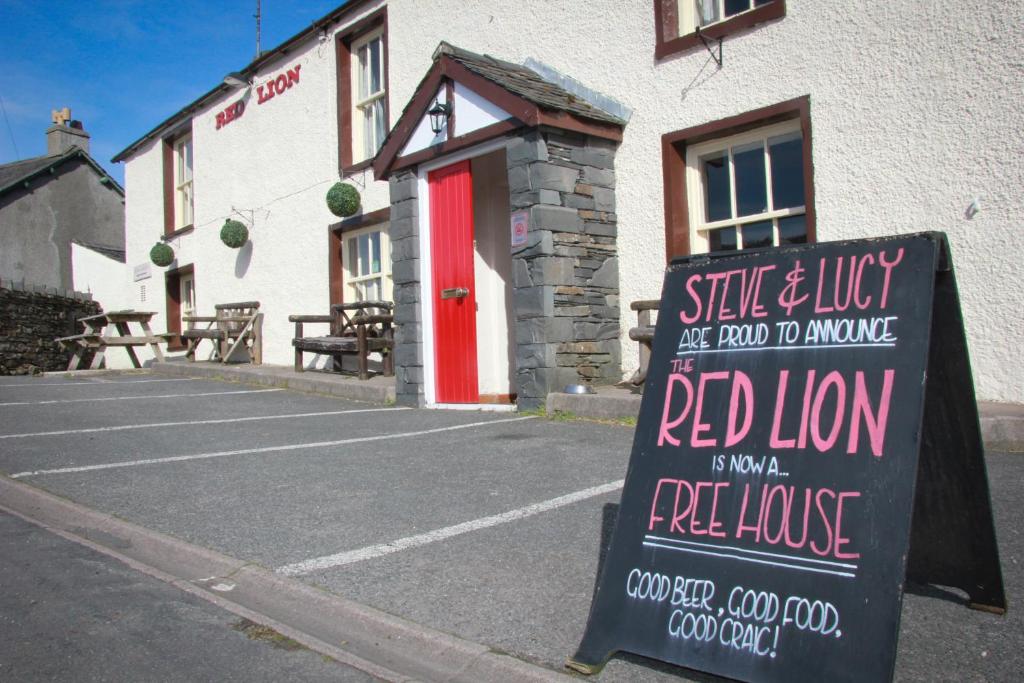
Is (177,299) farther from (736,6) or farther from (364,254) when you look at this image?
(736,6)

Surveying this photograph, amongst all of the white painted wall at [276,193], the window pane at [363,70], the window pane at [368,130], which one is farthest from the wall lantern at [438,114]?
the window pane at [363,70]

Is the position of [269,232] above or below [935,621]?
above

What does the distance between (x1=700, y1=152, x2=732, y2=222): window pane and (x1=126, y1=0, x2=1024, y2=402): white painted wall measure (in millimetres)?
444

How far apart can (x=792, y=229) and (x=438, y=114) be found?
Answer: 3769 mm

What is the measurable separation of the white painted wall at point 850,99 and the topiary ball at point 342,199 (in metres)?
0.24

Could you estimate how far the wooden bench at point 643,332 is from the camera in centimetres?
696

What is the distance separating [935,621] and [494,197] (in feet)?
24.3

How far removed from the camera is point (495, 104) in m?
7.81

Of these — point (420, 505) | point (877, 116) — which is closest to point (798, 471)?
point (420, 505)

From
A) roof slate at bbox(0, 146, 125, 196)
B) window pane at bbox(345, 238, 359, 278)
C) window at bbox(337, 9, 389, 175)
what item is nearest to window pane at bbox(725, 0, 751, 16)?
window at bbox(337, 9, 389, 175)

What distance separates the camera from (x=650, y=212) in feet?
26.2

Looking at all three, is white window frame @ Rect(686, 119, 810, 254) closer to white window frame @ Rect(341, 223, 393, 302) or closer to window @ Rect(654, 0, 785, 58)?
window @ Rect(654, 0, 785, 58)

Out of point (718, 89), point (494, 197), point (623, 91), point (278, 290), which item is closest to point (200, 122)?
point (278, 290)

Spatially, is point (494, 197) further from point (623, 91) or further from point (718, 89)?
point (718, 89)
